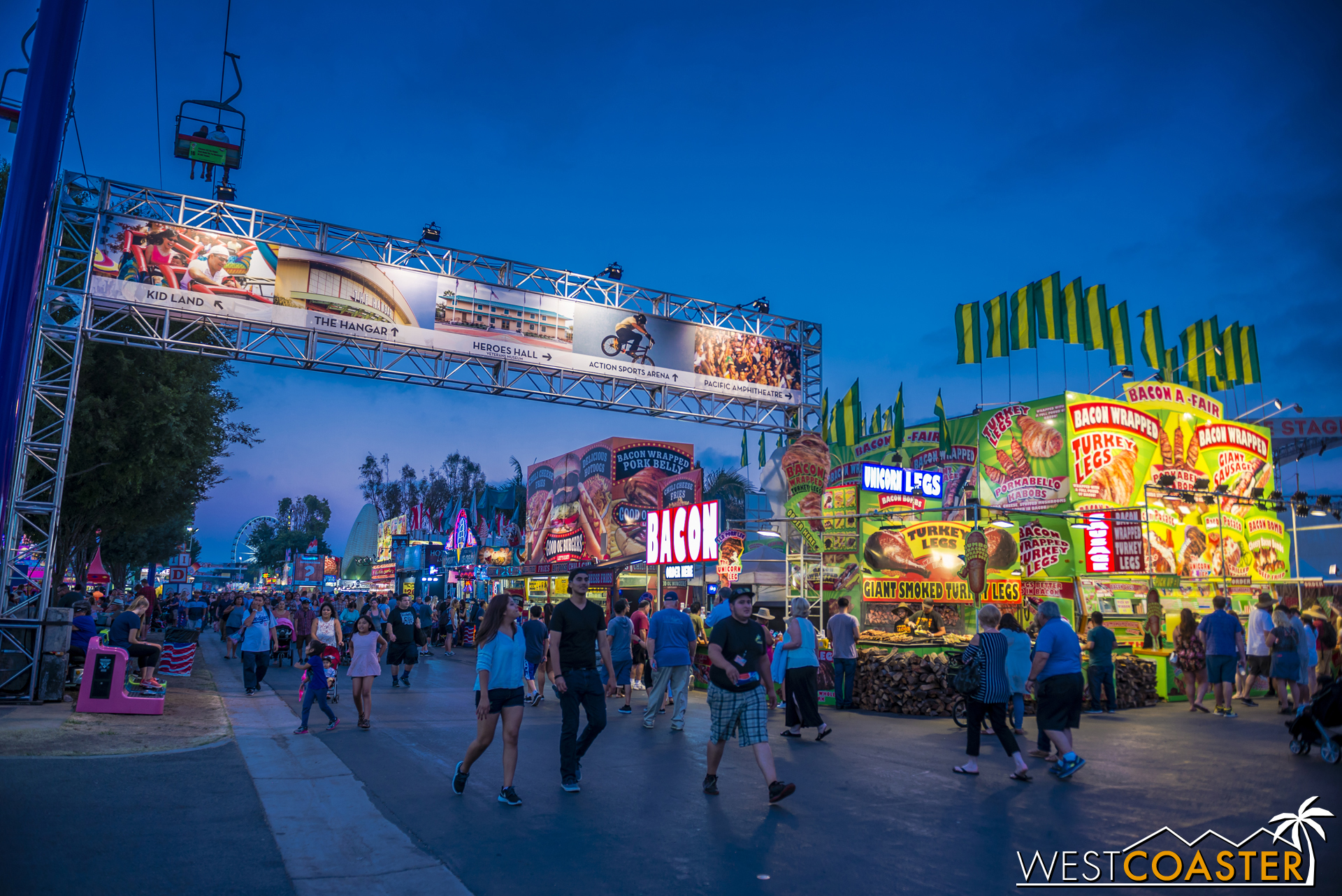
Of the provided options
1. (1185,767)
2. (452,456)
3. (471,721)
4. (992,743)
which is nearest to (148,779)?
(471,721)

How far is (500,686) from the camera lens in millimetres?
6645

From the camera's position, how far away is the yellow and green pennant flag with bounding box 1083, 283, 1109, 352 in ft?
76.5

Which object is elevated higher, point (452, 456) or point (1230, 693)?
point (452, 456)

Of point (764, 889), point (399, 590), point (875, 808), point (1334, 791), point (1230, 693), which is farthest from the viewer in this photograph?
point (399, 590)

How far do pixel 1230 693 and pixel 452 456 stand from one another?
7456 centimetres

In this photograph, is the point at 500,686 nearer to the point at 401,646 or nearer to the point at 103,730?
the point at 103,730

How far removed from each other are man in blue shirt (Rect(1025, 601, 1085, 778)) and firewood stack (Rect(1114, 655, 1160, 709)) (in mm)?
6084

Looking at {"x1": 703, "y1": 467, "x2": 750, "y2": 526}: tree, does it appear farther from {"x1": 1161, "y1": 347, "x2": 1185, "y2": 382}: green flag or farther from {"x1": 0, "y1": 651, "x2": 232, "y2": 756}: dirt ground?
{"x1": 0, "y1": 651, "x2": 232, "y2": 756}: dirt ground

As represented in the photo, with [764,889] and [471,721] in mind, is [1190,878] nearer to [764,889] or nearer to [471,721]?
[764,889]

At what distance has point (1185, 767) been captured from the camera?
8375 millimetres

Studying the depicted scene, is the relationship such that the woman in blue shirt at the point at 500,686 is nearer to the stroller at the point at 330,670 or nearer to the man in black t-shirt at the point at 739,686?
the man in black t-shirt at the point at 739,686

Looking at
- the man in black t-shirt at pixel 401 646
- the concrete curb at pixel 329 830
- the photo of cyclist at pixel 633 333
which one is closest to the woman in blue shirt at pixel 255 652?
the man in black t-shirt at pixel 401 646

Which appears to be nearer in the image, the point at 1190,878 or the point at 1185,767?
the point at 1190,878

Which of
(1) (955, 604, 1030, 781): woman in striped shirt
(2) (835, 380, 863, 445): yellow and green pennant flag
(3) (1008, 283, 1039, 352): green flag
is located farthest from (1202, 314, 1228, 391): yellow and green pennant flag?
(1) (955, 604, 1030, 781): woman in striped shirt
